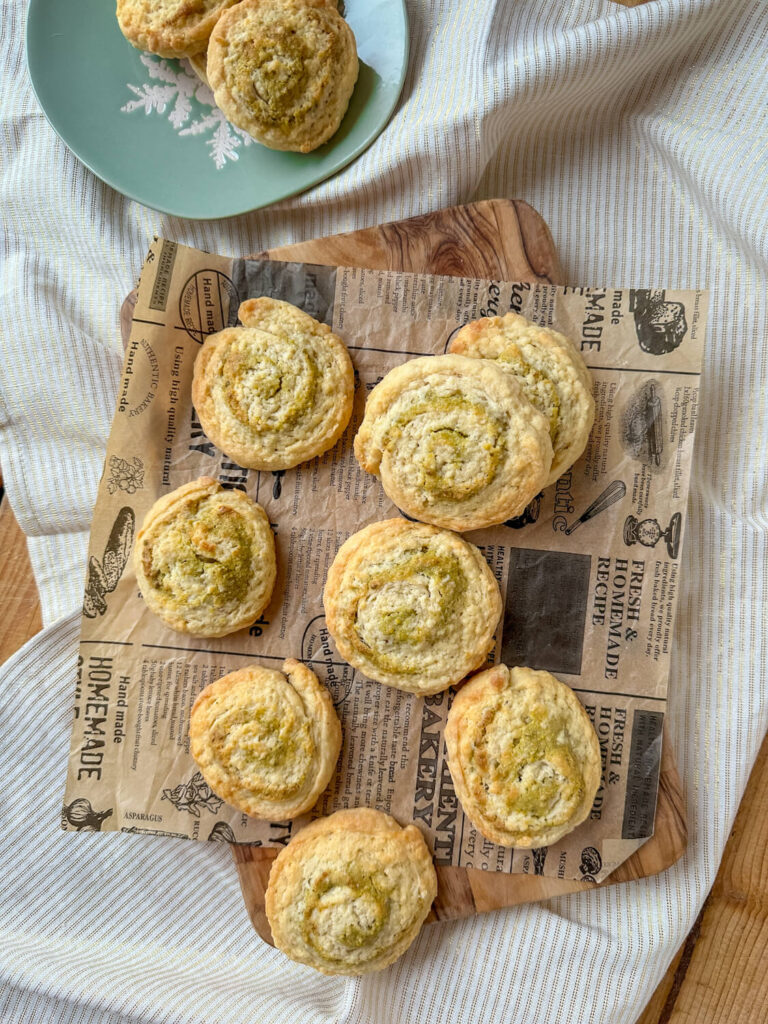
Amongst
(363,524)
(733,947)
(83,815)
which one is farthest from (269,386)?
(733,947)

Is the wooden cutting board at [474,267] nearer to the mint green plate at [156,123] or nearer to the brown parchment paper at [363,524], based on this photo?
the brown parchment paper at [363,524]

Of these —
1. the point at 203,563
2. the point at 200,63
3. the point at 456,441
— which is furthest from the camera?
the point at 200,63

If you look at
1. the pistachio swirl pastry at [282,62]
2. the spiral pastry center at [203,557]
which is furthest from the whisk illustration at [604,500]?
the pistachio swirl pastry at [282,62]

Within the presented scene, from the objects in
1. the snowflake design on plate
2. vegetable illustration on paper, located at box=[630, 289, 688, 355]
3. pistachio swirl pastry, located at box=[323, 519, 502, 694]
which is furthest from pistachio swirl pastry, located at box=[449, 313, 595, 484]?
the snowflake design on plate

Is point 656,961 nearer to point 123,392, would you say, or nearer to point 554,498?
point 554,498

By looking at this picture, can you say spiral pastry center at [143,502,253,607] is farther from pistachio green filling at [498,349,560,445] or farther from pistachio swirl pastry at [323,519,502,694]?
pistachio green filling at [498,349,560,445]

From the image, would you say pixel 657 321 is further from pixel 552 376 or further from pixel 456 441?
pixel 456 441
